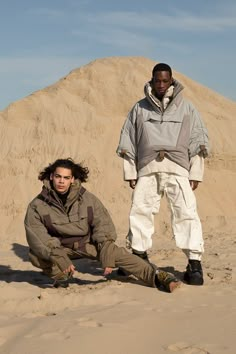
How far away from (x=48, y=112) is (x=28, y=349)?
768 cm

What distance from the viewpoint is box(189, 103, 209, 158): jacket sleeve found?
475 cm

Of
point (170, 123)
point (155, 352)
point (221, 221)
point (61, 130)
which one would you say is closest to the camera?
point (155, 352)

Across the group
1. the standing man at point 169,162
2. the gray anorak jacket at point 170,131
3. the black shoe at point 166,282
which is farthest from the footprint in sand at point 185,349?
the gray anorak jacket at point 170,131

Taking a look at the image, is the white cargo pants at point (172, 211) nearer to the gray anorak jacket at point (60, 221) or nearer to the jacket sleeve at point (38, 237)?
the gray anorak jacket at point (60, 221)

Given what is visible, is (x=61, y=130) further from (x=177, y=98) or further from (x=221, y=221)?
(x=177, y=98)

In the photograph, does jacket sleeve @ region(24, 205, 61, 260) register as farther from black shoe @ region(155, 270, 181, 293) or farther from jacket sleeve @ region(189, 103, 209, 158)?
jacket sleeve @ region(189, 103, 209, 158)

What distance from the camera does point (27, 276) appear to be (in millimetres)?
5289

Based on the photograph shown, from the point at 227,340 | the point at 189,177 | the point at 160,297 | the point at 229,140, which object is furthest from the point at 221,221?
the point at 227,340

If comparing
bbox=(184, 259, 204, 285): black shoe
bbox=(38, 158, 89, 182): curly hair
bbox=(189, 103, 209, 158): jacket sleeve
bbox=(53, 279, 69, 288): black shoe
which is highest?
bbox=(189, 103, 209, 158): jacket sleeve

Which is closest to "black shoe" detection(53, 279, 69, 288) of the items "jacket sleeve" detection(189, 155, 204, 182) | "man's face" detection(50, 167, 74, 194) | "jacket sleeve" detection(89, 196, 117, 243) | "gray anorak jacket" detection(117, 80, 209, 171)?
"jacket sleeve" detection(89, 196, 117, 243)

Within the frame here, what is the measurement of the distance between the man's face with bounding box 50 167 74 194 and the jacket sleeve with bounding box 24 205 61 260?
0.84ft

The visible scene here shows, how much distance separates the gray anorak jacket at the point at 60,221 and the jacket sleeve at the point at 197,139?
39.7 inches

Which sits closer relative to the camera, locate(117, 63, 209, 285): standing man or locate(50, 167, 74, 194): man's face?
locate(50, 167, 74, 194): man's face

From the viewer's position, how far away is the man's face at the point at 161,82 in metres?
4.60
